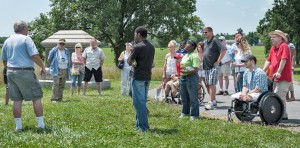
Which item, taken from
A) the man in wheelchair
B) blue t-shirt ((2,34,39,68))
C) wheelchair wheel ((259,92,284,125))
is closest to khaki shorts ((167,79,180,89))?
the man in wheelchair

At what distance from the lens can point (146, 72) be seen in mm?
8133

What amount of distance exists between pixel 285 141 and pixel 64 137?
10.8ft

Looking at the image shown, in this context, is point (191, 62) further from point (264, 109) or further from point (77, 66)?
point (77, 66)

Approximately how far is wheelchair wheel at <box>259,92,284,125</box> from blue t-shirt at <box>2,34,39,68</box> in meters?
4.13

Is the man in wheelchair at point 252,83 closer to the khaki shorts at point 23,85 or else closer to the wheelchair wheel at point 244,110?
the wheelchair wheel at point 244,110

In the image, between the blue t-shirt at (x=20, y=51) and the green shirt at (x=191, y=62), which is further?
the green shirt at (x=191, y=62)

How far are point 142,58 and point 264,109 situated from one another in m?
2.57

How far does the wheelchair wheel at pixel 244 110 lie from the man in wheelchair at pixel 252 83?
147 mm

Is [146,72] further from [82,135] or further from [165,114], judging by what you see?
[165,114]

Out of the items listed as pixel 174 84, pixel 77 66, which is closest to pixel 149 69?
pixel 174 84

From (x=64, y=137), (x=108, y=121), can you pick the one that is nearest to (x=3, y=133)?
(x=64, y=137)

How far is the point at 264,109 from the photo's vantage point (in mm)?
9055

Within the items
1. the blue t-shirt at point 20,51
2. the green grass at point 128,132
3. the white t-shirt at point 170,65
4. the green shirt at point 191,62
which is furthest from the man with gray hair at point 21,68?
the white t-shirt at point 170,65

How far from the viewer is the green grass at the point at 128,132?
711cm
